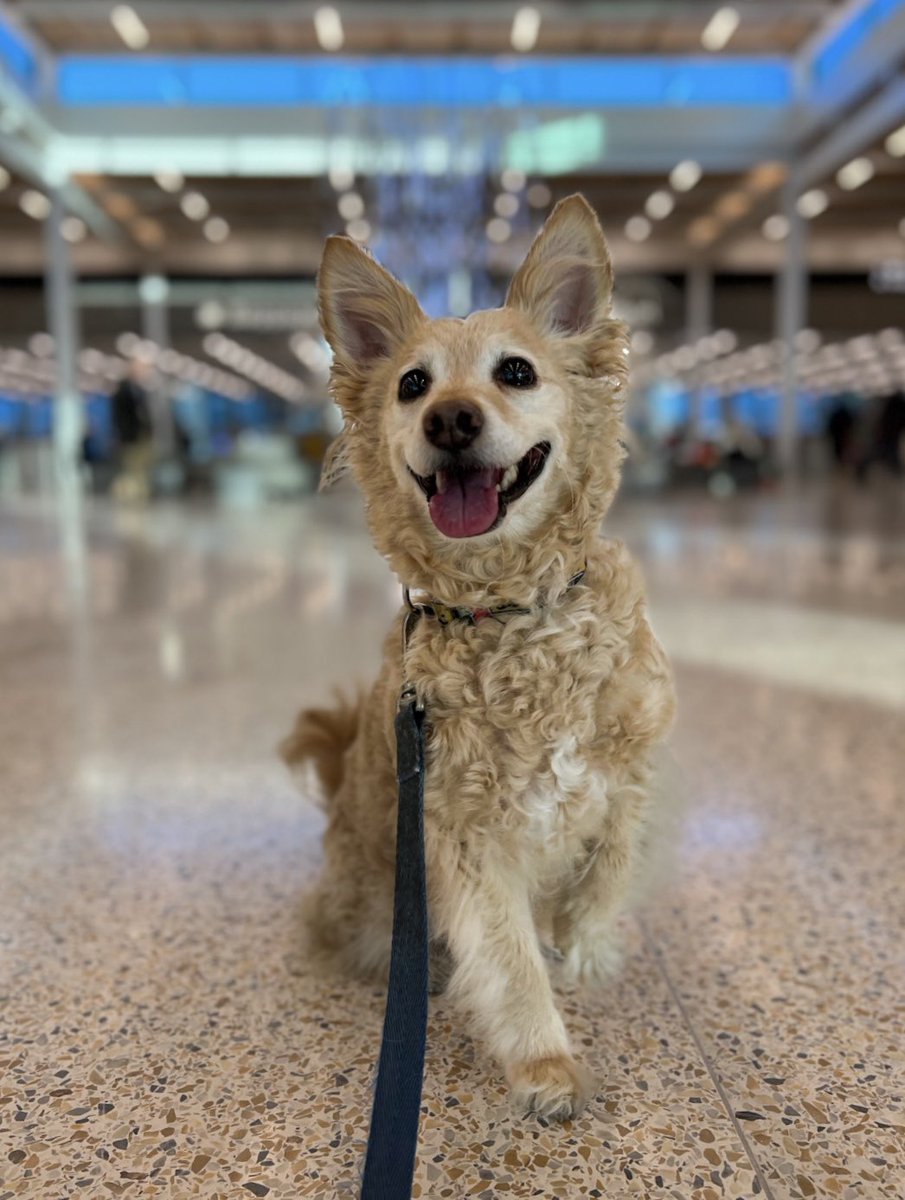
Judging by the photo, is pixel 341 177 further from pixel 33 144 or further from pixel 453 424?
pixel 453 424

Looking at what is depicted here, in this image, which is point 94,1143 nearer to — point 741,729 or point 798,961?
point 798,961

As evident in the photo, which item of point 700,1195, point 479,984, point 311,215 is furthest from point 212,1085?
point 311,215

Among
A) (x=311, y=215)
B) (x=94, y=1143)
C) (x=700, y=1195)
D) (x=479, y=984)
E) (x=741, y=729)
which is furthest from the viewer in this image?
(x=311, y=215)

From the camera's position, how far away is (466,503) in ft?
4.38

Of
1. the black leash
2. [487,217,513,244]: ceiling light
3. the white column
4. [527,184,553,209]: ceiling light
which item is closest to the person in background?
the white column

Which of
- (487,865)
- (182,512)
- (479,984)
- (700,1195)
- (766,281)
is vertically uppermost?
(766,281)

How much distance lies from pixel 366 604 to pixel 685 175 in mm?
15899

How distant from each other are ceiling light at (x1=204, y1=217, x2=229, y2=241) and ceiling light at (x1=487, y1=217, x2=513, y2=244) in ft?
21.1

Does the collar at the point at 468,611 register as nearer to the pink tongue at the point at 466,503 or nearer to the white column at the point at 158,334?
the pink tongue at the point at 466,503

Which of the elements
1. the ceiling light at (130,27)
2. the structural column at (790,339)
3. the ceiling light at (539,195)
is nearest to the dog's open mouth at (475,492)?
the ceiling light at (130,27)

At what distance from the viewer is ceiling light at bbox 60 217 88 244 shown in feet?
61.6

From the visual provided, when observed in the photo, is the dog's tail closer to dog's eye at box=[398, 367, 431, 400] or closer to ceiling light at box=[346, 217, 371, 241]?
dog's eye at box=[398, 367, 431, 400]

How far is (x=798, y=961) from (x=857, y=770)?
3.51 ft

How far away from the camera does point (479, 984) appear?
4.35 ft
